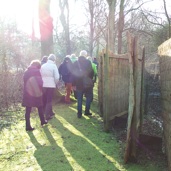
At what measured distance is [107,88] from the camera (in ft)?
20.9

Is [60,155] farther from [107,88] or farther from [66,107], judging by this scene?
[66,107]

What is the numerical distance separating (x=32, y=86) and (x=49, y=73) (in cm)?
100

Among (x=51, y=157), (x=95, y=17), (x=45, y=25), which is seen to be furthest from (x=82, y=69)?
(x=95, y=17)

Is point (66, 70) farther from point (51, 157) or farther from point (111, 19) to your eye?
point (51, 157)

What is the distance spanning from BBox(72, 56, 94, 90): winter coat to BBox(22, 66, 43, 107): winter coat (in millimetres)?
1557

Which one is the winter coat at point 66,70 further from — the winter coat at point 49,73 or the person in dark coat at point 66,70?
the winter coat at point 49,73

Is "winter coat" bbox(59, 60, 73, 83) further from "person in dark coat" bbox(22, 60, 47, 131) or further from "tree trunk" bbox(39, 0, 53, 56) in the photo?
"person in dark coat" bbox(22, 60, 47, 131)

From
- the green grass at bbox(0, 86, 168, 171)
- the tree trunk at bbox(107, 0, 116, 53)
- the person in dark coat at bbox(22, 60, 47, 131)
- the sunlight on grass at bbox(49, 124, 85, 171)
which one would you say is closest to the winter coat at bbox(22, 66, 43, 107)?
the person in dark coat at bbox(22, 60, 47, 131)

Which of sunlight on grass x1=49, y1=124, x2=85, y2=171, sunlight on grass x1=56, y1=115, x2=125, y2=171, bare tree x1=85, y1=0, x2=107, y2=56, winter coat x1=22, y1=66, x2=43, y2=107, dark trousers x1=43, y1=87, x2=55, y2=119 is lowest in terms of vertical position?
sunlight on grass x1=56, y1=115, x2=125, y2=171

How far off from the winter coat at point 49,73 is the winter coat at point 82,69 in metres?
0.71

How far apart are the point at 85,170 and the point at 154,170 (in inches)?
45.9

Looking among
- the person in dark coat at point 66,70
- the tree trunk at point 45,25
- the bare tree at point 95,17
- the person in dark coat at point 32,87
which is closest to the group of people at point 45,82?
the person in dark coat at point 32,87

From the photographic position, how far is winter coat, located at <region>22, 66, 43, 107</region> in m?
6.45

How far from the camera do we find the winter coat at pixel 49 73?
7.33m
